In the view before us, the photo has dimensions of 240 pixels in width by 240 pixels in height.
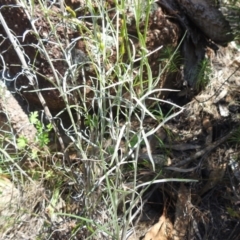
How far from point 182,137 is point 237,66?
0.50 metres

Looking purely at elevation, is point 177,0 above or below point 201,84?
above

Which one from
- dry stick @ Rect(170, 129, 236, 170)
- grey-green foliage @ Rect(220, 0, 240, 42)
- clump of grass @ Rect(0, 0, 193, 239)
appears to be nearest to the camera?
clump of grass @ Rect(0, 0, 193, 239)

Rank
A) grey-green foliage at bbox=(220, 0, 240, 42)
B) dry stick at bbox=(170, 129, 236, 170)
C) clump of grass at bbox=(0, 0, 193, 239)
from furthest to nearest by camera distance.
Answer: dry stick at bbox=(170, 129, 236, 170) < grey-green foliage at bbox=(220, 0, 240, 42) < clump of grass at bbox=(0, 0, 193, 239)

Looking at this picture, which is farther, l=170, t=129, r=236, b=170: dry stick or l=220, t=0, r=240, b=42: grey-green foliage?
l=170, t=129, r=236, b=170: dry stick

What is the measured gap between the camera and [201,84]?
7.43 feet

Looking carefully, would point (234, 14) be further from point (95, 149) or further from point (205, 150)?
point (95, 149)

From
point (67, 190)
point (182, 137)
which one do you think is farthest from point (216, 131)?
point (67, 190)

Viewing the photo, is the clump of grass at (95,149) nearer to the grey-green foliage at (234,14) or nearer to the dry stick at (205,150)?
the dry stick at (205,150)

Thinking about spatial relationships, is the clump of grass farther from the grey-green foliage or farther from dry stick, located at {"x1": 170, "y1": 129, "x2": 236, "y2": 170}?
the grey-green foliage

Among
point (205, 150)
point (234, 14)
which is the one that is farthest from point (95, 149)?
point (234, 14)

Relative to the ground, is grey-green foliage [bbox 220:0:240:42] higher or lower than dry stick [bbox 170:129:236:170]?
higher

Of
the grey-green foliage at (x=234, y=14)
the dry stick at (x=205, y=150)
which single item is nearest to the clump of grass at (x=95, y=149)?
the dry stick at (x=205, y=150)

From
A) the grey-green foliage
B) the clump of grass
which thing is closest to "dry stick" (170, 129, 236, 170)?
the clump of grass

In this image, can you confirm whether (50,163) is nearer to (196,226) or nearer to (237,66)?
(196,226)
